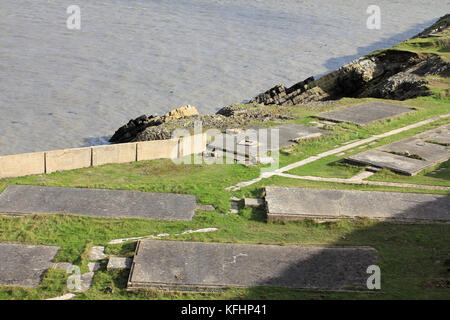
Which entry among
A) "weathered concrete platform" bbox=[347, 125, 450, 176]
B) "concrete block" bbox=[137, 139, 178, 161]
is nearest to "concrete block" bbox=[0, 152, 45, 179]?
"concrete block" bbox=[137, 139, 178, 161]

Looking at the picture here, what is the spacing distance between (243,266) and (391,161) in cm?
958

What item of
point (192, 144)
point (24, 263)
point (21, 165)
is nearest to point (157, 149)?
point (192, 144)

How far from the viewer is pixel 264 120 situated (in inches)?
1054

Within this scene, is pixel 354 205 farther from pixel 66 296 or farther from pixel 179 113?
pixel 179 113

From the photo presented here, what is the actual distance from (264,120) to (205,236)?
40.4 feet

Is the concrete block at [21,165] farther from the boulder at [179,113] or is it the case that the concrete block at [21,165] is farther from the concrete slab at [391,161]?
the boulder at [179,113]

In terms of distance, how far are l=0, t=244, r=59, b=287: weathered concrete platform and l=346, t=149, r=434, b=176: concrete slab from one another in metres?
11.3

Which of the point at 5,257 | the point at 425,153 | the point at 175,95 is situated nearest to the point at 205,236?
the point at 5,257

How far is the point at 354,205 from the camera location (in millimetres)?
17141

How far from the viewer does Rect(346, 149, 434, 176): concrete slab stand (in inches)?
803

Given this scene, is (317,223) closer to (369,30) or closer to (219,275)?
(219,275)
